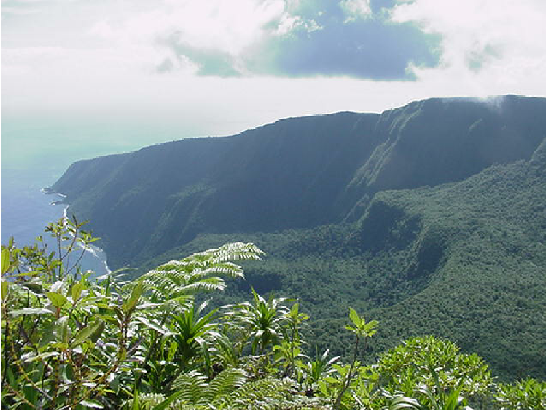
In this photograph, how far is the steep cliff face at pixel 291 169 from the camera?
10169 cm

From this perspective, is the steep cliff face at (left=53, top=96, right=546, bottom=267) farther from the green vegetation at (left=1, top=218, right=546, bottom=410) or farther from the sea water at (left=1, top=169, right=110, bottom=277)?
the green vegetation at (left=1, top=218, right=546, bottom=410)

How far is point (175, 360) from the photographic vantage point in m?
3.94

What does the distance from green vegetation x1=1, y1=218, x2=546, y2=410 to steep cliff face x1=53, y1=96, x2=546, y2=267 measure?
98.7 meters

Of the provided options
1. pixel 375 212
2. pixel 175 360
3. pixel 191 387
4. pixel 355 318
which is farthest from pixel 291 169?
pixel 191 387

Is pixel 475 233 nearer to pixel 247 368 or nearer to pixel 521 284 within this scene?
pixel 521 284

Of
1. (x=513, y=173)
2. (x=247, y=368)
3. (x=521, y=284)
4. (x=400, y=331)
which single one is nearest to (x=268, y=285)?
(x=400, y=331)

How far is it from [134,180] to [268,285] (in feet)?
264

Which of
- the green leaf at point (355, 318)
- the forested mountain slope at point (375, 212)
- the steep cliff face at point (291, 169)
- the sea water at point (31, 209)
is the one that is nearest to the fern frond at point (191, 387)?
the green leaf at point (355, 318)

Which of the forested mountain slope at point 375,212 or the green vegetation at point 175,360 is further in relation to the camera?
the forested mountain slope at point 375,212

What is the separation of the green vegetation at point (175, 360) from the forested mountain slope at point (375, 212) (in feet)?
103

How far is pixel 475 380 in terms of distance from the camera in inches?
157

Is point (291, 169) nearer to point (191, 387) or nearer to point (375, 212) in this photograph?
point (375, 212)

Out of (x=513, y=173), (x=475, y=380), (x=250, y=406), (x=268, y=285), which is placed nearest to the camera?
(x=250, y=406)

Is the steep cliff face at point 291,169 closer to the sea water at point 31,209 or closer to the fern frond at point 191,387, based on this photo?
the sea water at point 31,209
